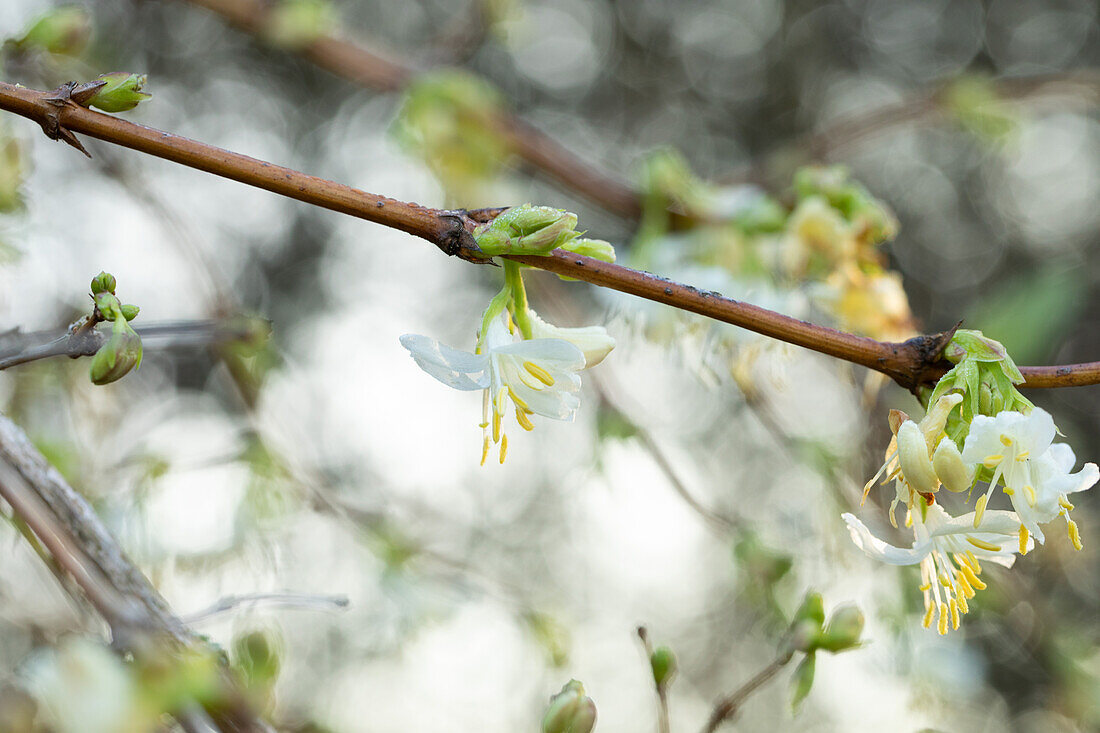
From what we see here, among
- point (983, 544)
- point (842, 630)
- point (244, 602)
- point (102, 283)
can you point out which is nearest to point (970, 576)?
point (983, 544)

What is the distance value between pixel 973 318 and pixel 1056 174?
11.0 ft

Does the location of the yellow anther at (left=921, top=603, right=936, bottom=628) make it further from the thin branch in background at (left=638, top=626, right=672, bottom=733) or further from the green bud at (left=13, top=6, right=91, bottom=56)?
the green bud at (left=13, top=6, right=91, bottom=56)

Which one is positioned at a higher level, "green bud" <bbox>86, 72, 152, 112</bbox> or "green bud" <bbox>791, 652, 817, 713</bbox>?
"green bud" <bbox>86, 72, 152, 112</bbox>

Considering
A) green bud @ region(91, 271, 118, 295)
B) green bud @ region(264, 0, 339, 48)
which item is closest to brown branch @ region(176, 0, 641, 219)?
green bud @ region(264, 0, 339, 48)

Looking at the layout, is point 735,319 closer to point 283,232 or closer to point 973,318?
point 973,318

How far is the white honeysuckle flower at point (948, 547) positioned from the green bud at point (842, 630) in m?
0.09

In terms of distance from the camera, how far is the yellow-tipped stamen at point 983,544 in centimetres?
73

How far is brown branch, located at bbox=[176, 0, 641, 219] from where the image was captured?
1500 millimetres

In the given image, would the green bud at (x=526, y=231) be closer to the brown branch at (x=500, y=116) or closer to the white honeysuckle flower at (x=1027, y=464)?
the white honeysuckle flower at (x=1027, y=464)

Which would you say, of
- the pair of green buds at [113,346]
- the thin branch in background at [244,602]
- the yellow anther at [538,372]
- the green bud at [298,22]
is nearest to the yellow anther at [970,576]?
the yellow anther at [538,372]

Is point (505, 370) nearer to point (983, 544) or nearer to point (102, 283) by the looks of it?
→ point (102, 283)

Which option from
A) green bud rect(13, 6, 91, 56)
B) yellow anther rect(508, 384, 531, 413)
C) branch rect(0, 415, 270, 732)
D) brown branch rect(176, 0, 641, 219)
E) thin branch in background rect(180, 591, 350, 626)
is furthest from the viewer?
brown branch rect(176, 0, 641, 219)

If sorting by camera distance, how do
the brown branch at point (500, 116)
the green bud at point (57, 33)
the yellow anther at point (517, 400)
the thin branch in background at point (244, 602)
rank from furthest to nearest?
the brown branch at point (500, 116) < the green bud at point (57, 33) < the yellow anther at point (517, 400) < the thin branch in background at point (244, 602)

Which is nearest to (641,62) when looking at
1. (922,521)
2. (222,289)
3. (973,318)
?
(222,289)
